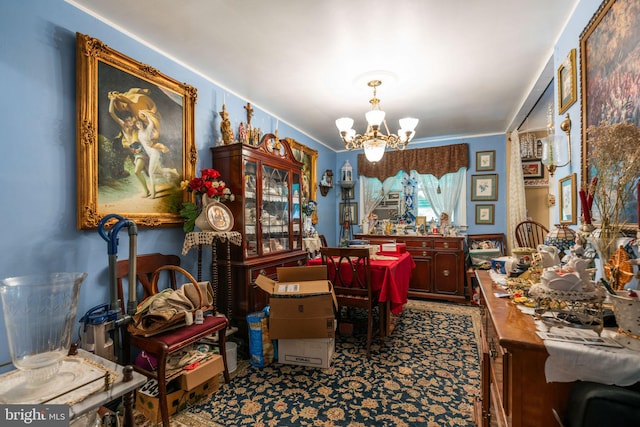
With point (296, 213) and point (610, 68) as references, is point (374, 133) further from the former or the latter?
point (610, 68)

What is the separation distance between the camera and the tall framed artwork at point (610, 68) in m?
1.17

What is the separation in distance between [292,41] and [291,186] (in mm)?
1692

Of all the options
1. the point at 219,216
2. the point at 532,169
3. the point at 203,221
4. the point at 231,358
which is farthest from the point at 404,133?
the point at 532,169

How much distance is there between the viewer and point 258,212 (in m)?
2.96

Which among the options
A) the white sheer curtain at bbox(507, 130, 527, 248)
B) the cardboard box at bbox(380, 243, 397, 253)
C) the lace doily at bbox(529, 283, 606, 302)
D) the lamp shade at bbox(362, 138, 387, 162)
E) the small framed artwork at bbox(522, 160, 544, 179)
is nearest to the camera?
the lace doily at bbox(529, 283, 606, 302)

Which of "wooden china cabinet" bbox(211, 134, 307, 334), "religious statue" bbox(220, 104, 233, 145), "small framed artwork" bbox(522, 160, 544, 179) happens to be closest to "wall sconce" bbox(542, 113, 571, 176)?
"wooden china cabinet" bbox(211, 134, 307, 334)

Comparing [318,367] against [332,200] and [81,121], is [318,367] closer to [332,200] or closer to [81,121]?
[81,121]

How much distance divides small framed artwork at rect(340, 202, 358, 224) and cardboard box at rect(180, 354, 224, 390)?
3.92m

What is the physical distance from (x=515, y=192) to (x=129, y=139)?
4.89 metres

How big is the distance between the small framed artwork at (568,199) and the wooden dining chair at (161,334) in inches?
99.7

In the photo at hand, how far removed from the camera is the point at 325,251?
272cm

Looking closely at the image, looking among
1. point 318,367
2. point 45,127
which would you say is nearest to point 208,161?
point 45,127

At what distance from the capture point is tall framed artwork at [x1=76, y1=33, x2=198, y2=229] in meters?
1.84

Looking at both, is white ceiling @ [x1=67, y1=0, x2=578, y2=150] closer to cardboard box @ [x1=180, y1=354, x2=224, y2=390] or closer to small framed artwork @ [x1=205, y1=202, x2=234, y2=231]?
small framed artwork @ [x1=205, y1=202, x2=234, y2=231]
